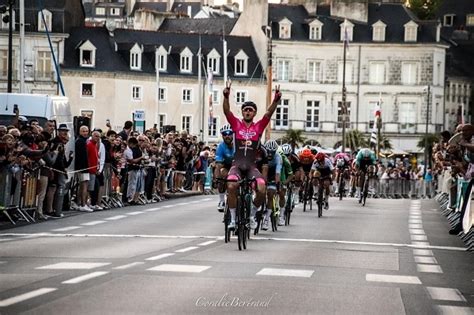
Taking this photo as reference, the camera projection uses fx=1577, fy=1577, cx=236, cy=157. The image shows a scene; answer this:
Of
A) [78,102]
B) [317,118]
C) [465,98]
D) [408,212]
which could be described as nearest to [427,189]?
[408,212]

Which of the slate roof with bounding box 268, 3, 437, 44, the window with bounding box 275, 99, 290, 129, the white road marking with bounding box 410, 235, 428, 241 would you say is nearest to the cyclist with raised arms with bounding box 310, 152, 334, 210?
the white road marking with bounding box 410, 235, 428, 241

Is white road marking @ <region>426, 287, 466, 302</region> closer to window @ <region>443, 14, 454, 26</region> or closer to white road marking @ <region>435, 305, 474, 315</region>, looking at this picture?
white road marking @ <region>435, 305, 474, 315</region>

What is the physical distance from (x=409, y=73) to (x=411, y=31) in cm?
378

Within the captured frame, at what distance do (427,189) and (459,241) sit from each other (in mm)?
54076

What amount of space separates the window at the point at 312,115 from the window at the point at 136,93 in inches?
757

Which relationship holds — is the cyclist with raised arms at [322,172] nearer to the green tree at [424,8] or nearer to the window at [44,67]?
the window at [44,67]

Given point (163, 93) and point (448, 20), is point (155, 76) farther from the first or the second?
point (448, 20)

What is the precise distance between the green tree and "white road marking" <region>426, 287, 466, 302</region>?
506 feet

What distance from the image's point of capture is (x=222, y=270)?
18.2 metres

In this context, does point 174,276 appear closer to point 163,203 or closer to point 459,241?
point 459,241

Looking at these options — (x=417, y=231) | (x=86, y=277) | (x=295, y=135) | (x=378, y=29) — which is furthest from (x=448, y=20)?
(x=86, y=277)

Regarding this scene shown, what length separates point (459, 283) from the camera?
18.0 metres

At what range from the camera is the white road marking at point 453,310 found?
1447 centimetres

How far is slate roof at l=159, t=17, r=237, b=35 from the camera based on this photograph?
486 feet
